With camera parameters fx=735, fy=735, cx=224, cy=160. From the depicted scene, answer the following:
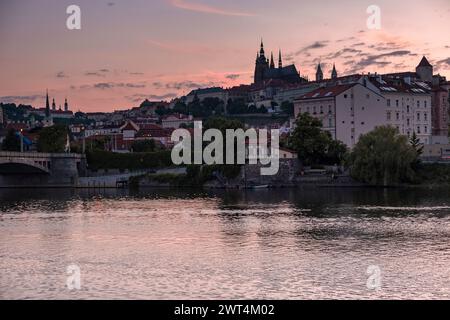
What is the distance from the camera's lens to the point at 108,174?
80125 mm

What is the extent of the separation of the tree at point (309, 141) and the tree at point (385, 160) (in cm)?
702

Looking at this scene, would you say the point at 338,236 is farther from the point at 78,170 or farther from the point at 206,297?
the point at 78,170

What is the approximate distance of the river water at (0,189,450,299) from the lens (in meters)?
21.0

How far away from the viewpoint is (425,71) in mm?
98688

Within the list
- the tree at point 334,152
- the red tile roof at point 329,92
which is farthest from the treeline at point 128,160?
the tree at point 334,152

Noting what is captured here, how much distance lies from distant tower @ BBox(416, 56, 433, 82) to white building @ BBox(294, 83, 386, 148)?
2423cm

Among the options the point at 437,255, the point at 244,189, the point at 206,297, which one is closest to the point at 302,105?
the point at 244,189

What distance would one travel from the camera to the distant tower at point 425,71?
9781 centimetres

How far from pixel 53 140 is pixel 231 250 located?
65.0m

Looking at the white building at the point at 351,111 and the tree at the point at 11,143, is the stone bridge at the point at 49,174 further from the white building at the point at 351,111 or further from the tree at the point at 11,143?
the white building at the point at 351,111

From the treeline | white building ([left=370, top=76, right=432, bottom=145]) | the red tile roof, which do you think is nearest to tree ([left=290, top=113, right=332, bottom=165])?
the red tile roof
